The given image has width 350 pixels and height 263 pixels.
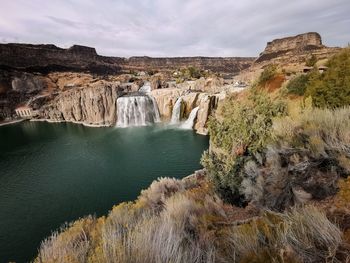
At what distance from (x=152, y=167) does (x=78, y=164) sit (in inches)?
319

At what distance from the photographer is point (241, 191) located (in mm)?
8547

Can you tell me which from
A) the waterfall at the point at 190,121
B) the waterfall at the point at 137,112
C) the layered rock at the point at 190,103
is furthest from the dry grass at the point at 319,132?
the waterfall at the point at 137,112

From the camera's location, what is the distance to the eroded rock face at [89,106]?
143 ft

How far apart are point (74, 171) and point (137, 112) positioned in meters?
20.0

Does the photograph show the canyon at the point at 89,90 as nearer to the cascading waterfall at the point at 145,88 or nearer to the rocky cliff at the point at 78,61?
the cascading waterfall at the point at 145,88

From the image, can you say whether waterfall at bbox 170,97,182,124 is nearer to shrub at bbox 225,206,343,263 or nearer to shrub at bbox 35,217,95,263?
shrub at bbox 35,217,95,263

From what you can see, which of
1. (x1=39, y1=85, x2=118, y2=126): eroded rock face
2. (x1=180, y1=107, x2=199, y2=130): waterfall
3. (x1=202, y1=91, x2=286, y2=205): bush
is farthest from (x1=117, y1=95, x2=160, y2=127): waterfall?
(x1=202, y1=91, x2=286, y2=205): bush

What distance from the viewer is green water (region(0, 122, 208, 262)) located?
569 inches


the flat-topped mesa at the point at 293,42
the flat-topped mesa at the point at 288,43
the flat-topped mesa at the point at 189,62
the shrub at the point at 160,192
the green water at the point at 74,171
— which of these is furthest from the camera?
the flat-topped mesa at the point at 189,62

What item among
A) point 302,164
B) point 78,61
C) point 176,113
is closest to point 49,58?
point 78,61

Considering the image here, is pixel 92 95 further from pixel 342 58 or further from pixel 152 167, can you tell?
pixel 342 58

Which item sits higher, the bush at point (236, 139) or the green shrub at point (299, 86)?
the green shrub at point (299, 86)

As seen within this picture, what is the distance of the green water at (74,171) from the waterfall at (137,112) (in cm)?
337

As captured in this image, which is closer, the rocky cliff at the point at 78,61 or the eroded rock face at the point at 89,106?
the eroded rock face at the point at 89,106
